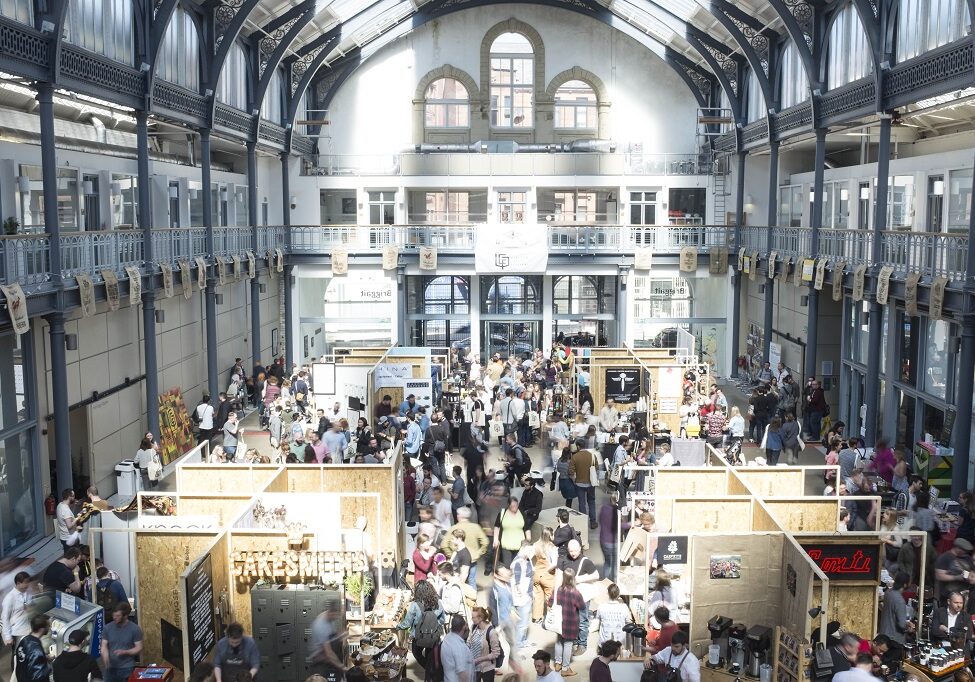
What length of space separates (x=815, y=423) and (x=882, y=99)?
315 inches

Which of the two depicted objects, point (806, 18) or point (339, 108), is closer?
point (806, 18)

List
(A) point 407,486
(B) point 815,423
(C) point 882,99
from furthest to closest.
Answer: (B) point 815,423, (C) point 882,99, (A) point 407,486

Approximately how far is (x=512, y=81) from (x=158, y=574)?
29308mm

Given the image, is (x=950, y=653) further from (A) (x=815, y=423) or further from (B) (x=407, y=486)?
(A) (x=815, y=423)

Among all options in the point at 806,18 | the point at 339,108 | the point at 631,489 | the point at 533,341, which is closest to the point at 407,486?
the point at 631,489

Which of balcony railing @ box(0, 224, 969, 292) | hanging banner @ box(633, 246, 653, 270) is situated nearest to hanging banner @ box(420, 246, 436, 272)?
balcony railing @ box(0, 224, 969, 292)

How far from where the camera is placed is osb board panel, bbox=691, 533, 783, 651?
11.2 m

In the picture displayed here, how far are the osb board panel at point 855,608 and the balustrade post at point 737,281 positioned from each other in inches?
892

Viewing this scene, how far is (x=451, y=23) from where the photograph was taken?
121 feet

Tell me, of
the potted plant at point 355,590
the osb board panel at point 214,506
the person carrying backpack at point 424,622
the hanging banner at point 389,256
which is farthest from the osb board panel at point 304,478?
the hanging banner at point 389,256

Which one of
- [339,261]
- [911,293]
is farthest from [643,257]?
[911,293]

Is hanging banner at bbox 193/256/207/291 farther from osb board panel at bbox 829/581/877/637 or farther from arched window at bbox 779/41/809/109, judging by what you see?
osb board panel at bbox 829/581/877/637

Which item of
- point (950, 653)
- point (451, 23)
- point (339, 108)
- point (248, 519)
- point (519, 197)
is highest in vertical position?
point (451, 23)

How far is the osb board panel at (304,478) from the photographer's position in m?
14.5
